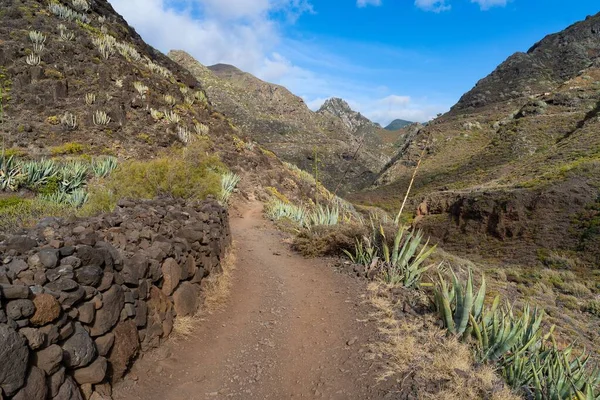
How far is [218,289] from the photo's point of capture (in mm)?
6723

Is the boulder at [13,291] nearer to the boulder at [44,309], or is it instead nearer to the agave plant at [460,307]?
the boulder at [44,309]

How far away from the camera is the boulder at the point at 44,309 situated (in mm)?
2959

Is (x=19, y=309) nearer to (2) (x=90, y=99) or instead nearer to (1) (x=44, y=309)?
(1) (x=44, y=309)

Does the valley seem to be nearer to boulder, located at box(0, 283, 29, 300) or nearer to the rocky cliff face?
boulder, located at box(0, 283, 29, 300)

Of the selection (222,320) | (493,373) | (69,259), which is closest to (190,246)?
(222,320)

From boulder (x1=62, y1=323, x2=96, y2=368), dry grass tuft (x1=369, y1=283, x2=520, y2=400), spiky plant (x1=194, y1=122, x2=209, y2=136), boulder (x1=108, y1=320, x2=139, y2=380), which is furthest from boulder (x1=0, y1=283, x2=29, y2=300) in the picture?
spiky plant (x1=194, y1=122, x2=209, y2=136)

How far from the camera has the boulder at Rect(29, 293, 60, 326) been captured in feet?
9.71

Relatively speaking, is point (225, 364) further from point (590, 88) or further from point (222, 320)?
point (590, 88)

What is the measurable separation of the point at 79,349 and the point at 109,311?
0.51 m

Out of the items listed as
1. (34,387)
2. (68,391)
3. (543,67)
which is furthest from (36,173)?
(543,67)

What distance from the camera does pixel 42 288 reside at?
3168mm

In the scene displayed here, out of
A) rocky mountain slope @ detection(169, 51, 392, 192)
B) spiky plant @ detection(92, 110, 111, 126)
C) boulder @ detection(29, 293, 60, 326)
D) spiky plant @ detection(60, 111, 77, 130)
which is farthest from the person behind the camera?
rocky mountain slope @ detection(169, 51, 392, 192)

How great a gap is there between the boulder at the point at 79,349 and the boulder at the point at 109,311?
0.18 meters

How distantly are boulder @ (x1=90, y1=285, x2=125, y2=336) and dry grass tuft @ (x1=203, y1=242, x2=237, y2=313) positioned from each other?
2187mm
